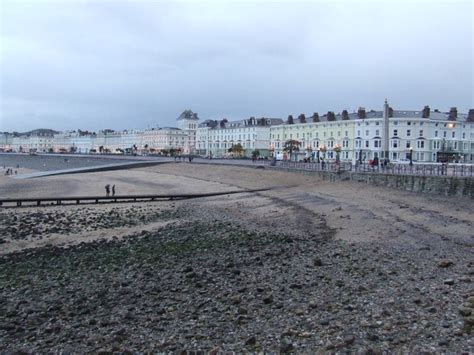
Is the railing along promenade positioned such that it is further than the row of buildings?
No

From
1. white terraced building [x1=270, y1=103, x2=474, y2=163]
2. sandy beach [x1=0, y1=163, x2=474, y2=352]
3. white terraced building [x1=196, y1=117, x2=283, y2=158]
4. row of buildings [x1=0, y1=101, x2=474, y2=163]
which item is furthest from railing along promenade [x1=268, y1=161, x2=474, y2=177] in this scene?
white terraced building [x1=196, y1=117, x2=283, y2=158]

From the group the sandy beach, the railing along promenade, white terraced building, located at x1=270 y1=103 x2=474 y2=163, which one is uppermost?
white terraced building, located at x1=270 y1=103 x2=474 y2=163

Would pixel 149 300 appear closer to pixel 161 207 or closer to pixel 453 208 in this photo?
pixel 161 207

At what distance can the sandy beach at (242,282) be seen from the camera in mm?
6820

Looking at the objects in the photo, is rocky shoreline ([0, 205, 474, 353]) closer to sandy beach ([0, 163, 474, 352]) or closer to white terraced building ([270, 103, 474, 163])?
sandy beach ([0, 163, 474, 352])

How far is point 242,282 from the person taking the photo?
9688mm

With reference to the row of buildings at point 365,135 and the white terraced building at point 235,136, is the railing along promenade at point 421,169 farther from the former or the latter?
the white terraced building at point 235,136

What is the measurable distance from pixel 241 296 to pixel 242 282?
1009 mm

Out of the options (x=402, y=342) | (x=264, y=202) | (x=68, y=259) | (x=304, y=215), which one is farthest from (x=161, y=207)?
(x=402, y=342)

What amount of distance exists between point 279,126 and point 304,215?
268ft

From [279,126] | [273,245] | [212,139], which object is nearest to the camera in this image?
[273,245]

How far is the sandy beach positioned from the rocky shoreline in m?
0.03

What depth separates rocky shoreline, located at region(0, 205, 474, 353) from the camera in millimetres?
6699

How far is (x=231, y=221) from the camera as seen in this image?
18.7 meters
